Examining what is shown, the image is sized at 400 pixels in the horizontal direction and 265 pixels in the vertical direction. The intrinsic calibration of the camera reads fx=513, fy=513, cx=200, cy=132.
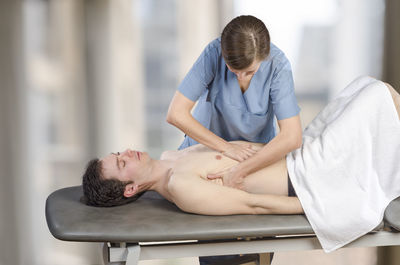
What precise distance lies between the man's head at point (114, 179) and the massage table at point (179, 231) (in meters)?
0.07

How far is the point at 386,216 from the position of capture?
1.62 metres

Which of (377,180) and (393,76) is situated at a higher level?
(393,76)

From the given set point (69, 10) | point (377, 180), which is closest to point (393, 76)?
point (377, 180)

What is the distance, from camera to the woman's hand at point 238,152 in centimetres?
179

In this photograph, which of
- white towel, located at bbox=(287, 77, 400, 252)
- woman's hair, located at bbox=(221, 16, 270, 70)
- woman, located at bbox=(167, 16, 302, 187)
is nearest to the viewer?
woman's hair, located at bbox=(221, 16, 270, 70)

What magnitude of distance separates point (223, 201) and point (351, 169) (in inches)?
17.3

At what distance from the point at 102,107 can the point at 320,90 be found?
4.26ft

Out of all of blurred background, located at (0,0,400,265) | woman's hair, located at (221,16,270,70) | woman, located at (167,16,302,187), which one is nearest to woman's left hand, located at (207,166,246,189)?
woman, located at (167,16,302,187)

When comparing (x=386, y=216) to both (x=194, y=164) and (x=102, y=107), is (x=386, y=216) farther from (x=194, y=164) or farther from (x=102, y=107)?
(x=102, y=107)

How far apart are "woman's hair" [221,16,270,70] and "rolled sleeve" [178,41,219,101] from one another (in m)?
0.29

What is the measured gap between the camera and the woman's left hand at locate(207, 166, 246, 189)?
1.73 m

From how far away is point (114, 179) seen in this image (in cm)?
179

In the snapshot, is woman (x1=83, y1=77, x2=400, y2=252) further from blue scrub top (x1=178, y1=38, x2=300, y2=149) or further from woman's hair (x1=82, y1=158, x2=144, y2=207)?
blue scrub top (x1=178, y1=38, x2=300, y2=149)

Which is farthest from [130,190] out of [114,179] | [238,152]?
[238,152]
